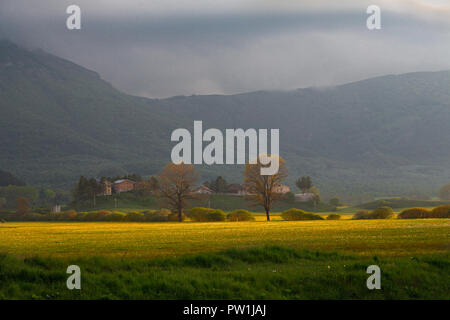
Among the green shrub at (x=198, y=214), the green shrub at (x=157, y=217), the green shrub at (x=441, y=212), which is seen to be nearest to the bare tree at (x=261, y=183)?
the green shrub at (x=198, y=214)

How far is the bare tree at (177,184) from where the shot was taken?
96.9 m

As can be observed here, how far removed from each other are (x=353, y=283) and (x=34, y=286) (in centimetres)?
1156

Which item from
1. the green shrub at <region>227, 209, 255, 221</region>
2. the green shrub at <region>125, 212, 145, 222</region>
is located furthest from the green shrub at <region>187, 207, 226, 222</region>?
the green shrub at <region>125, 212, 145, 222</region>

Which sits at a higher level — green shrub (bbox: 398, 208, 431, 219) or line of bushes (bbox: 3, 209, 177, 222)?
green shrub (bbox: 398, 208, 431, 219)

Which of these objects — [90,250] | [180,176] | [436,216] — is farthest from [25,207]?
[90,250]

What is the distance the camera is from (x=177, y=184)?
317ft

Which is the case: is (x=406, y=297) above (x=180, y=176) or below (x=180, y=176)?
below

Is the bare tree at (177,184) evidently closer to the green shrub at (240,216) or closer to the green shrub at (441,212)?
the green shrub at (240,216)

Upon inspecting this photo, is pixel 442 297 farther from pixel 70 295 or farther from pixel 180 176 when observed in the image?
pixel 180 176

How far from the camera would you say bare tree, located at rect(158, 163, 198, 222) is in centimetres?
9694

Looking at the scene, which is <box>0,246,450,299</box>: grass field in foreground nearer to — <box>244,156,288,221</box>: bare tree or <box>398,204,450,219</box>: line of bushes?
<box>398,204,450,219</box>: line of bushes

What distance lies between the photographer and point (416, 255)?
2539 cm

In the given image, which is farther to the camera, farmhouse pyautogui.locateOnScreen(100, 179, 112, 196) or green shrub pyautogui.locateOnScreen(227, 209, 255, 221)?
farmhouse pyautogui.locateOnScreen(100, 179, 112, 196)

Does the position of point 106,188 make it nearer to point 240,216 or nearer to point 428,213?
point 240,216
